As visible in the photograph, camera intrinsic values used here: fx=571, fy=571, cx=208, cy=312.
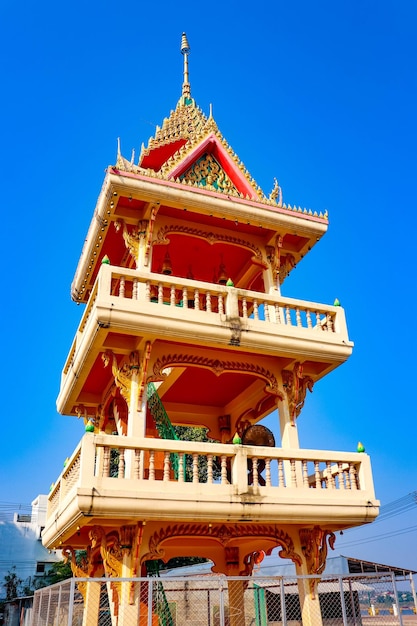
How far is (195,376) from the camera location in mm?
13711

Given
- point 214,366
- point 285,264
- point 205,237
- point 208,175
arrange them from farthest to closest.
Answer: point 285,264
point 208,175
point 205,237
point 214,366

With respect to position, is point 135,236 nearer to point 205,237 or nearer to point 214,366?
point 205,237

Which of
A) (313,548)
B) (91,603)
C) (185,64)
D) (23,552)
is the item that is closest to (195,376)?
(313,548)

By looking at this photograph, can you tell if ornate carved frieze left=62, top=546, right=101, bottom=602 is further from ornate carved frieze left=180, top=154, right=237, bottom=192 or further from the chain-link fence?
ornate carved frieze left=180, top=154, right=237, bottom=192

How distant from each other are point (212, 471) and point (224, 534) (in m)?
1.61

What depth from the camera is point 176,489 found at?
30.1 feet

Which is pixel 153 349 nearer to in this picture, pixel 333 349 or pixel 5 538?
pixel 333 349

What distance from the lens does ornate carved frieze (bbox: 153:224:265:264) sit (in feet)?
41.3

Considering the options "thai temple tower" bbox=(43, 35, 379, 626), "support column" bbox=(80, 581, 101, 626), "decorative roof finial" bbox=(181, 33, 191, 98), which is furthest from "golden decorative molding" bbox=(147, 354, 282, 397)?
"decorative roof finial" bbox=(181, 33, 191, 98)

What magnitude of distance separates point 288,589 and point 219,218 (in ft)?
58.7

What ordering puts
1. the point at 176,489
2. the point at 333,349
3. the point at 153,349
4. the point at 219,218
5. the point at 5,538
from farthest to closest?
the point at 5,538, the point at 219,218, the point at 333,349, the point at 153,349, the point at 176,489

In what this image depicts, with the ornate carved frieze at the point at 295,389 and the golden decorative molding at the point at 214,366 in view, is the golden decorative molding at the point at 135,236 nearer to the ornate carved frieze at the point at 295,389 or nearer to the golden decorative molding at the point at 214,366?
the golden decorative molding at the point at 214,366

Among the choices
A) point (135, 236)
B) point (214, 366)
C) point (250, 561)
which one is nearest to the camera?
point (214, 366)

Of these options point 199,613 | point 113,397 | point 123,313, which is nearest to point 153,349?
point 123,313
